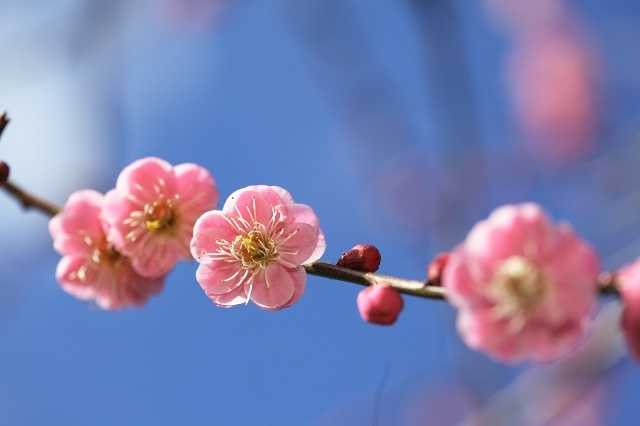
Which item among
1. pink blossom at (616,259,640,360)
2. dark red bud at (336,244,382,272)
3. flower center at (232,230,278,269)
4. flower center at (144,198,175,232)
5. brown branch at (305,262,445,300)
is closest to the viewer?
pink blossom at (616,259,640,360)

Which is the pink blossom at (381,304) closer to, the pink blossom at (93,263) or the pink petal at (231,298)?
the pink petal at (231,298)

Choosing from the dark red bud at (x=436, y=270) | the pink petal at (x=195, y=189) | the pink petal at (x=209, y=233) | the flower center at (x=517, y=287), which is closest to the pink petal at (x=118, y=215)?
the pink petal at (x=195, y=189)

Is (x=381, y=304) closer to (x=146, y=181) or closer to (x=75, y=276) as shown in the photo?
(x=146, y=181)

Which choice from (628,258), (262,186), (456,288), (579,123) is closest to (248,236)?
(262,186)

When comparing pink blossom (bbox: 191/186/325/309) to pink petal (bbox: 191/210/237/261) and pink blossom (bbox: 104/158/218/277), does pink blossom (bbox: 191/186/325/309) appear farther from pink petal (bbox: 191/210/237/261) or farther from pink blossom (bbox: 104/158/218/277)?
pink blossom (bbox: 104/158/218/277)

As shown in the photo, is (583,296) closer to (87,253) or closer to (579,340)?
(579,340)

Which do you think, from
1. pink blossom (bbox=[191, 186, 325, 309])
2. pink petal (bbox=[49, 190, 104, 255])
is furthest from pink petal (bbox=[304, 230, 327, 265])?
pink petal (bbox=[49, 190, 104, 255])
